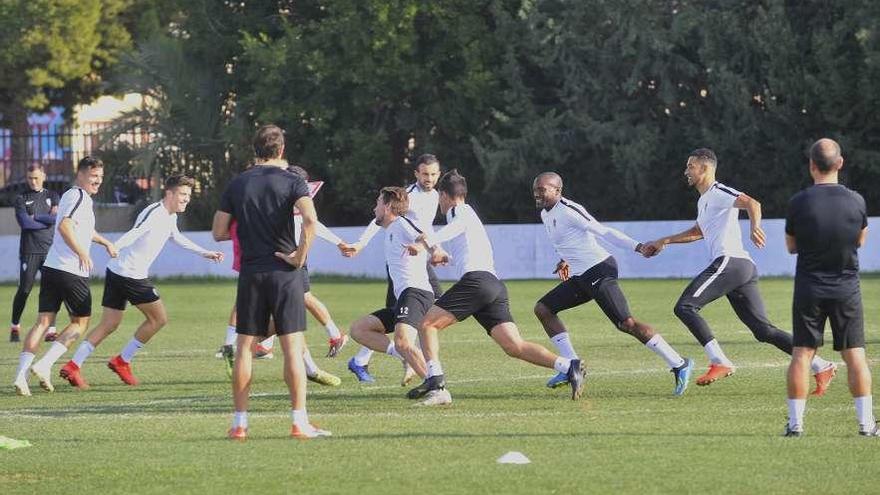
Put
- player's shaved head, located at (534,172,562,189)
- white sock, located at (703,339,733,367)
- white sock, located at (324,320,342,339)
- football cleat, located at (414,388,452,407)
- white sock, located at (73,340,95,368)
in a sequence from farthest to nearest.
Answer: white sock, located at (324,320,342,339) < white sock, located at (73,340,95,368) < player's shaved head, located at (534,172,562,189) < white sock, located at (703,339,733,367) < football cleat, located at (414,388,452,407)

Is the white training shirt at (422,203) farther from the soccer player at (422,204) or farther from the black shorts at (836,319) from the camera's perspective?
the black shorts at (836,319)

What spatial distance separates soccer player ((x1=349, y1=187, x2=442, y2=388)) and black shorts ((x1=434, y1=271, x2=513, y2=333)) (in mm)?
384

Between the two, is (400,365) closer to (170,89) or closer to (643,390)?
(643,390)

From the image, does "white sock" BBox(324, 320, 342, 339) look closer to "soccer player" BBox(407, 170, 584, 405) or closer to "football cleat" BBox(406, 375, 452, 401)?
"soccer player" BBox(407, 170, 584, 405)

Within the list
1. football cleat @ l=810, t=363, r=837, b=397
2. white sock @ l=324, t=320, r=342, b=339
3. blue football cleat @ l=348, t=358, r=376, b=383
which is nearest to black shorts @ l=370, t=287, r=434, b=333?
blue football cleat @ l=348, t=358, r=376, b=383

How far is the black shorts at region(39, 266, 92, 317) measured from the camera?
14.0m

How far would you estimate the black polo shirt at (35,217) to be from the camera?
20562 millimetres

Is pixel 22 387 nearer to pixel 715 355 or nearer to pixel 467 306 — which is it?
pixel 467 306

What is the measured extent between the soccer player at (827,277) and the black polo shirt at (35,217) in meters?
12.8

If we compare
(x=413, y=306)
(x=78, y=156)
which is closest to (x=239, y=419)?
(x=413, y=306)

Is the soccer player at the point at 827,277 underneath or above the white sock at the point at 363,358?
above

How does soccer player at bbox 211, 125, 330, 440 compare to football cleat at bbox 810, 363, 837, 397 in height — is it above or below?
above

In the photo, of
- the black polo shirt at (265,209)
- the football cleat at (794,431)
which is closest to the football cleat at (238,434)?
the black polo shirt at (265,209)

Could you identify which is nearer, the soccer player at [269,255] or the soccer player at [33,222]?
the soccer player at [269,255]
